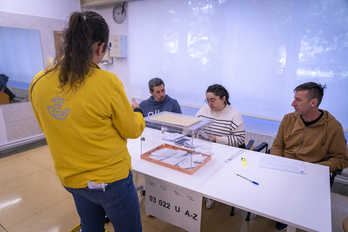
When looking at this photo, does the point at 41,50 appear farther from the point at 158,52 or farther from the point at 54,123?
the point at 54,123

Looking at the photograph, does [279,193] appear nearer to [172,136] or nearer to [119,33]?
[172,136]

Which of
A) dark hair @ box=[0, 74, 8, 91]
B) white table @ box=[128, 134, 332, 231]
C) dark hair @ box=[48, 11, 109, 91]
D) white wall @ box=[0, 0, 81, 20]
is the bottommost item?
white table @ box=[128, 134, 332, 231]

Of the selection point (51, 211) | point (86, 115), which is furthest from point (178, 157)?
point (51, 211)

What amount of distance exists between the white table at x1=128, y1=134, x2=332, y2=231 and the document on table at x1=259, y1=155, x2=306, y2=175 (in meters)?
0.04

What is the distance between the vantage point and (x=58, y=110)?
0.92m

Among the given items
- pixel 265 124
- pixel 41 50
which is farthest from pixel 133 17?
pixel 265 124

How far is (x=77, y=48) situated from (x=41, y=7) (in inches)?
148

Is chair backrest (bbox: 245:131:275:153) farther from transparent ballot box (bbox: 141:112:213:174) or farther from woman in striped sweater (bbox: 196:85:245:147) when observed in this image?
transparent ballot box (bbox: 141:112:213:174)

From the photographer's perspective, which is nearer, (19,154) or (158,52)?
(19,154)

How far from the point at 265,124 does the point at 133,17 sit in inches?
113

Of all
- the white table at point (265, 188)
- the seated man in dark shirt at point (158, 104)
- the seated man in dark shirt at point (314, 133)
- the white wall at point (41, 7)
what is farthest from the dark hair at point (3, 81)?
the seated man in dark shirt at point (314, 133)

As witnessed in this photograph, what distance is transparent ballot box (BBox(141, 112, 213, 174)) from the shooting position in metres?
1.57

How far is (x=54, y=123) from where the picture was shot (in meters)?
0.94

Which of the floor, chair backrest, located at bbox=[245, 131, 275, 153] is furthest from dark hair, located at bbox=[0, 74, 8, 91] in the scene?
chair backrest, located at bbox=[245, 131, 275, 153]
